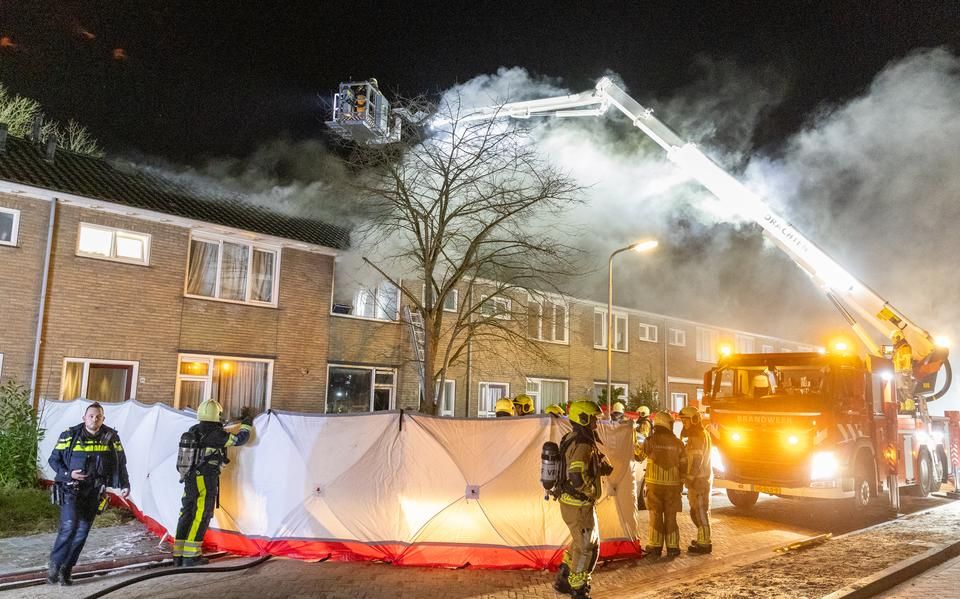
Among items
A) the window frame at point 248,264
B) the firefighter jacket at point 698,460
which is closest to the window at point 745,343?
the window frame at point 248,264

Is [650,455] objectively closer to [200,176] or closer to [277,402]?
[277,402]

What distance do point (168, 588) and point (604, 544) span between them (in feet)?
14.3

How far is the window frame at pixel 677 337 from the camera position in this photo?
25544mm

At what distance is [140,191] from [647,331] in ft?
58.8

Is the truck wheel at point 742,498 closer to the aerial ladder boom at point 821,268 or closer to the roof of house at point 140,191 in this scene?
the aerial ladder boom at point 821,268

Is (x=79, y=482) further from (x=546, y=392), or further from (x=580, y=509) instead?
(x=546, y=392)

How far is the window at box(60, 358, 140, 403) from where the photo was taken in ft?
38.2

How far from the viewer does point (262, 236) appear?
13.9 m

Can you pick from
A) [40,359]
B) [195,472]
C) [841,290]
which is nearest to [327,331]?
[40,359]

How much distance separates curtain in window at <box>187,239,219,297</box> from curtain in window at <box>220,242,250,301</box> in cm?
18

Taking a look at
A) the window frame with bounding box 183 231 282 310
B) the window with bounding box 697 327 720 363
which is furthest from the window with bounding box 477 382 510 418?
the window with bounding box 697 327 720 363

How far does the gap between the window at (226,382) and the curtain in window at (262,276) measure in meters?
1.44

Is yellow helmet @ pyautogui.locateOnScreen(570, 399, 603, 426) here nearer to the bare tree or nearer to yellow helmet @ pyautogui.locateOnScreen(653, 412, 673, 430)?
yellow helmet @ pyautogui.locateOnScreen(653, 412, 673, 430)

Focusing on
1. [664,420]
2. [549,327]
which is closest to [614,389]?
[549,327]
